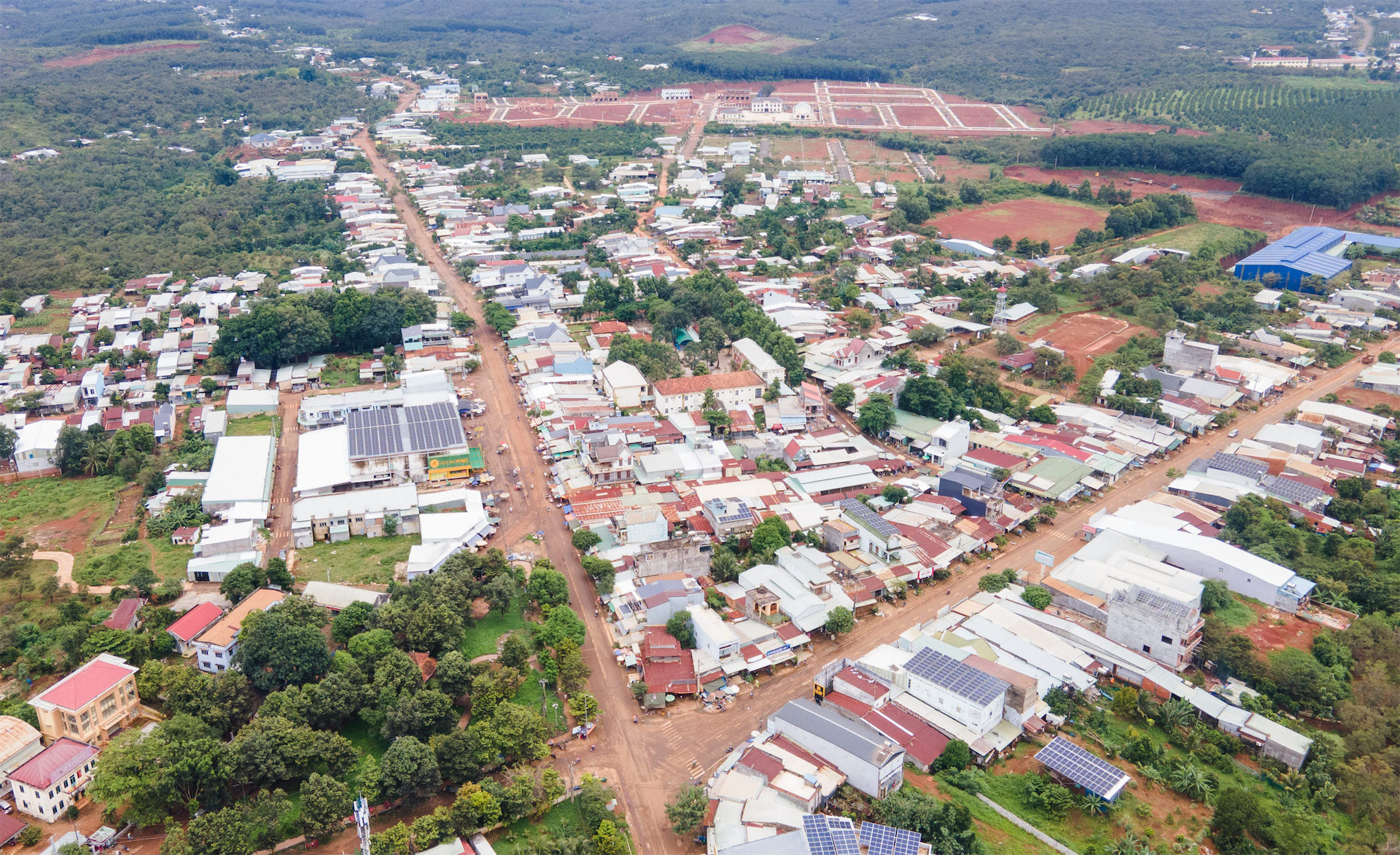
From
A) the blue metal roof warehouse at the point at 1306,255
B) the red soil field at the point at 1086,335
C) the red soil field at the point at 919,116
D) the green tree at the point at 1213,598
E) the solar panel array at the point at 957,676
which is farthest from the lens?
the red soil field at the point at 919,116

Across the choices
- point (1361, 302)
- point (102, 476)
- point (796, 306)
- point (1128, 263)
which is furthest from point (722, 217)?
point (102, 476)

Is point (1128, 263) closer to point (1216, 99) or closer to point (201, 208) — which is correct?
point (1216, 99)

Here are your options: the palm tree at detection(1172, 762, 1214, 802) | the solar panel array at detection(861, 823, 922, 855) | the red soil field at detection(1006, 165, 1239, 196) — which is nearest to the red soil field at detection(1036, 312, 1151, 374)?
the palm tree at detection(1172, 762, 1214, 802)

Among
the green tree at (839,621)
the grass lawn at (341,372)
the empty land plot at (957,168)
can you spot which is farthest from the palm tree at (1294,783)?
the empty land plot at (957,168)

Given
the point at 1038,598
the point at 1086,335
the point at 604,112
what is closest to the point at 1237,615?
the point at 1038,598

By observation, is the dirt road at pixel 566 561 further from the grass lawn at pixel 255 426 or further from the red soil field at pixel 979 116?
the red soil field at pixel 979 116

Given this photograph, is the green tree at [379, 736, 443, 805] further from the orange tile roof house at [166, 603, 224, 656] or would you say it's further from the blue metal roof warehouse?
the blue metal roof warehouse
